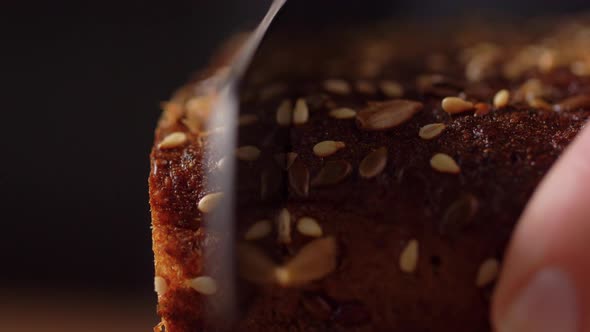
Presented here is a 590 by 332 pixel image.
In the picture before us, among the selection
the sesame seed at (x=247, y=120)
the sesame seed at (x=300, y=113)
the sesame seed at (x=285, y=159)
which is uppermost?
the sesame seed at (x=247, y=120)

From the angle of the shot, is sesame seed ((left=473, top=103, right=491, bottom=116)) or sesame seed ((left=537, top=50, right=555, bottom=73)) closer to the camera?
sesame seed ((left=473, top=103, right=491, bottom=116))

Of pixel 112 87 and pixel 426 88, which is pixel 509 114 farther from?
pixel 112 87

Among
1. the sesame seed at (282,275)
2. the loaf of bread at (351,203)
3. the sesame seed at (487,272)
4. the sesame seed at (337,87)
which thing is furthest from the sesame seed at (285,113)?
the sesame seed at (487,272)

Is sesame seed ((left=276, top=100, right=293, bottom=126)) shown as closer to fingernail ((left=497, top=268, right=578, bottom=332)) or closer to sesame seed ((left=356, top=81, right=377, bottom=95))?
sesame seed ((left=356, top=81, right=377, bottom=95))

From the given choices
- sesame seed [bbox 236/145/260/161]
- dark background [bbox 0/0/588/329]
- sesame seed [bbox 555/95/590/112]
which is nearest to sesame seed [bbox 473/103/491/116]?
sesame seed [bbox 555/95/590/112]

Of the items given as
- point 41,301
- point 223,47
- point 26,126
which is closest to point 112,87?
point 26,126

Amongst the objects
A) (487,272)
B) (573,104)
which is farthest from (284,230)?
(573,104)

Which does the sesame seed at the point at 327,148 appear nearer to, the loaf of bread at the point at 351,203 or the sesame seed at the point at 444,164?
the loaf of bread at the point at 351,203

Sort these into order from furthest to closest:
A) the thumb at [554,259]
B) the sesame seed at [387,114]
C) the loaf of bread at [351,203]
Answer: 1. the sesame seed at [387,114]
2. the loaf of bread at [351,203]
3. the thumb at [554,259]
